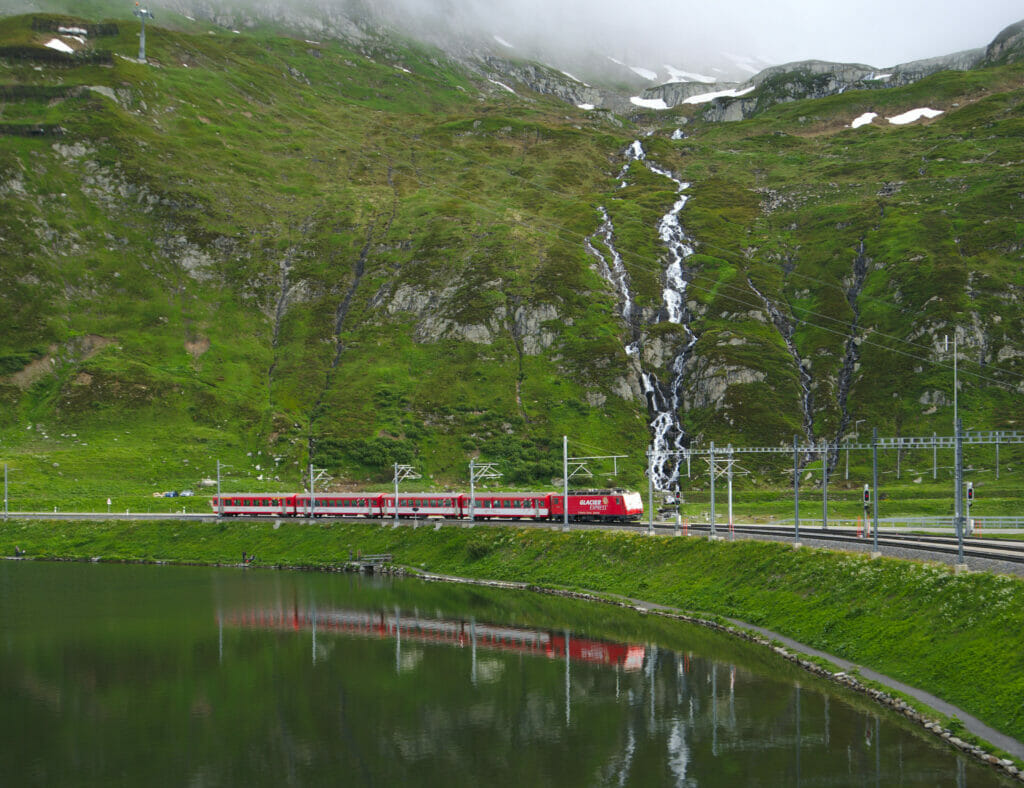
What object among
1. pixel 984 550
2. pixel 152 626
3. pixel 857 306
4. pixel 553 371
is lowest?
pixel 152 626

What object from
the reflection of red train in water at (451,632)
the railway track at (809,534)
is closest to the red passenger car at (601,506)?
the railway track at (809,534)

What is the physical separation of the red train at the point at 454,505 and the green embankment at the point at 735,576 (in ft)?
24.2

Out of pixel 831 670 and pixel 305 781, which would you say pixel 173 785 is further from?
pixel 831 670

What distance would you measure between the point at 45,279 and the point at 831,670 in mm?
190486

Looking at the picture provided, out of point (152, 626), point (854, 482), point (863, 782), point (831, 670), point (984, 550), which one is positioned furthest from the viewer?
point (854, 482)

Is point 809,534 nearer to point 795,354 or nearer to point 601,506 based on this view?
point 601,506

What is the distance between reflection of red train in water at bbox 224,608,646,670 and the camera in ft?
175

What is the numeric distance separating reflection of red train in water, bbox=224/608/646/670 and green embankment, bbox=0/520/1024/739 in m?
10.3

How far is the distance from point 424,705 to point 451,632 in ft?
61.7

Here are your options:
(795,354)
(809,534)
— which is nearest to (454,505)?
(809,534)

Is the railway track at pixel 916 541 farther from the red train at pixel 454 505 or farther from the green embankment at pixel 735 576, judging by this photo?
the red train at pixel 454 505

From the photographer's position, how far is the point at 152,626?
64188mm

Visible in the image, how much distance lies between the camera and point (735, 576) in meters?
63.4

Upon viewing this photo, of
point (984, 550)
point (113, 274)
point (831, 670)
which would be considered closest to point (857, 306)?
point (984, 550)
